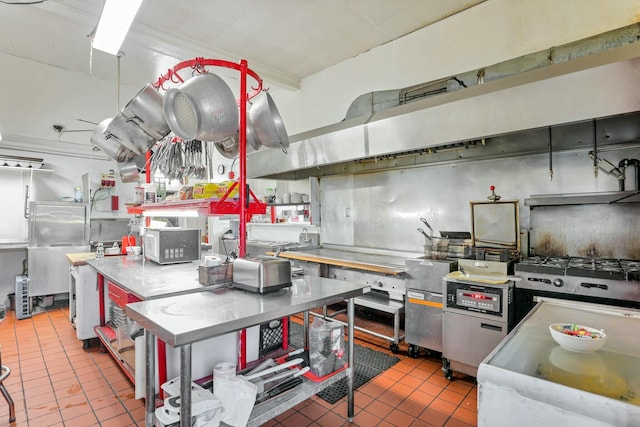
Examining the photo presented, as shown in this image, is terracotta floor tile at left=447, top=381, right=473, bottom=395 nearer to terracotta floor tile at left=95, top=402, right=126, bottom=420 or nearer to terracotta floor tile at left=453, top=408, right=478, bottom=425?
terracotta floor tile at left=453, top=408, right=478, bottom=425

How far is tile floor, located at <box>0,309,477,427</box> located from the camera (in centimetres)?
225

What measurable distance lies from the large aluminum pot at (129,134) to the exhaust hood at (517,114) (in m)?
1.73

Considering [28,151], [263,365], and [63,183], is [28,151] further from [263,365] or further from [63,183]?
[263,365]

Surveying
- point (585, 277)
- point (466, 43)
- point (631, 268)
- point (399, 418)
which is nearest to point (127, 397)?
point (399, 418)

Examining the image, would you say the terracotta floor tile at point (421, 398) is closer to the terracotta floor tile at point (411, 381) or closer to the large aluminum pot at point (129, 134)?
the terracotta floor tile at point (411, 381)

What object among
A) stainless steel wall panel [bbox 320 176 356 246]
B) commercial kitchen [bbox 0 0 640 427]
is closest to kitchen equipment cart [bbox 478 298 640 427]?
commercial kitchen [bbox 0 0 640 427]

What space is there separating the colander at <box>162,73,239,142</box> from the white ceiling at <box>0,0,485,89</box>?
50.5 inches

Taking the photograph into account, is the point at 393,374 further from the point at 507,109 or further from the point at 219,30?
the point at 219,30

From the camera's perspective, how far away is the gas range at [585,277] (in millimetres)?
2100

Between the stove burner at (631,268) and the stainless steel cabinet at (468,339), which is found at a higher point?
the stove burner at (631,268)

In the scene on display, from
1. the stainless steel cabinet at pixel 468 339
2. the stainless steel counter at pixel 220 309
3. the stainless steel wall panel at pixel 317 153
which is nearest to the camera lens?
the stainless steel counter at pixel 220 309

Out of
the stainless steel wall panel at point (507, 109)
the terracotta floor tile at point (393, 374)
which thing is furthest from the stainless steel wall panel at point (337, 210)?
the terracotta floor tile at point (393, 374)

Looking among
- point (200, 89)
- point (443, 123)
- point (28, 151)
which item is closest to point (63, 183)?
point (28, 151)

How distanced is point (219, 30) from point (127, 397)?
137 inches
